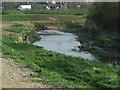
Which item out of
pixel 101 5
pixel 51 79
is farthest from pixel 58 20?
pixel 51 79

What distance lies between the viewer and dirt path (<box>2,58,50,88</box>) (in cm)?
1783

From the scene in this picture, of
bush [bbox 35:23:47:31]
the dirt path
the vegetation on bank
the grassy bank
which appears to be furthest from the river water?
bush [bbox 35:23:47:31]

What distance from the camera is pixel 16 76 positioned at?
1961cm

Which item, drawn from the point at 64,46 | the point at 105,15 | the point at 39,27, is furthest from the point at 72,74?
the point at 39,27

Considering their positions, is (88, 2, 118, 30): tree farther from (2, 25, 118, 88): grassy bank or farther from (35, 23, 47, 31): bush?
(2, 25, 118, 88): grassy bank

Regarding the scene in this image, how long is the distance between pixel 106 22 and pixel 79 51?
16.8 m

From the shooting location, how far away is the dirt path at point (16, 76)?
17.8 metres

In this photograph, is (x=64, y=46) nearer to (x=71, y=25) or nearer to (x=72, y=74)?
(x=72, y=74)

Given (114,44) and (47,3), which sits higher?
(114,44)

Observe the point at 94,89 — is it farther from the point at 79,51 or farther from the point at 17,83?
the point at 79,51

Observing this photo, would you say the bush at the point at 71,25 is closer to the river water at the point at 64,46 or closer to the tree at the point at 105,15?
the tree at the point at 105,15

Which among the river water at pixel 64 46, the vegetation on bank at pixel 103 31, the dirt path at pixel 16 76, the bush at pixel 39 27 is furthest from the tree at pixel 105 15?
the dirt path at pixel 16 76

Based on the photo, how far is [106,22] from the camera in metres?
55.0

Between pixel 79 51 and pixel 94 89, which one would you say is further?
pixel 79 51
